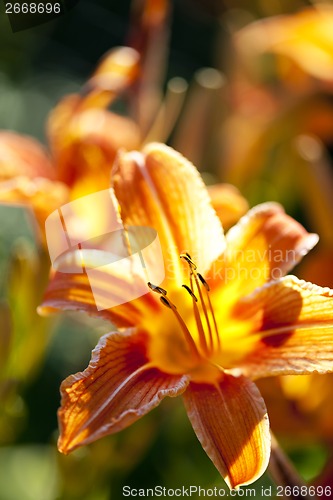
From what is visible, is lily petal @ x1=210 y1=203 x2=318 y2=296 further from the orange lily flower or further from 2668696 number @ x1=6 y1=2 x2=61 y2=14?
2668696 number @ x1=6 y1=2 x2=61 y2=14

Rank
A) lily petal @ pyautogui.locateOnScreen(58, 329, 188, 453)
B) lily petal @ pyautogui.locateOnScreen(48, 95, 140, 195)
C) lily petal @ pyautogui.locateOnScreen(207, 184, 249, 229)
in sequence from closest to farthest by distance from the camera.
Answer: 1. lily petal @ pyautogui.locateOnScreen(58, 329, 188, 453)
2. lily petal @ pyautogui.locateOnScreen(207, 184, 249, 229)
3. lily petal @ pyautogui.locateOnScreen(48, 95, 140, 195)

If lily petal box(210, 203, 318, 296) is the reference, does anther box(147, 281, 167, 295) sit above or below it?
below

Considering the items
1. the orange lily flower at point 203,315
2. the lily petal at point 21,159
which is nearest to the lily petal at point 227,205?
the orange lily flower at point 203,315

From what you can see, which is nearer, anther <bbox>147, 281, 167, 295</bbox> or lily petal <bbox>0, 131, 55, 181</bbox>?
anther <bbox>147, 281, 167, 295</bbox>

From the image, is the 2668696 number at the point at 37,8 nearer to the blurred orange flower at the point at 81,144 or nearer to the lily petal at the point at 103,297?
the blurred orange flower at the point at 81,144

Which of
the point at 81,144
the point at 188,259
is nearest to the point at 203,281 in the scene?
the point at 188,259

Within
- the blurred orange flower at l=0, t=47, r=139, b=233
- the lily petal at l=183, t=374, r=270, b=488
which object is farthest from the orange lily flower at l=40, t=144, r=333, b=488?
the blurred orange flower at l=0, t=47, r=139, b=233

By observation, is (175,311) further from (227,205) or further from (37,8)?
(37,8)
